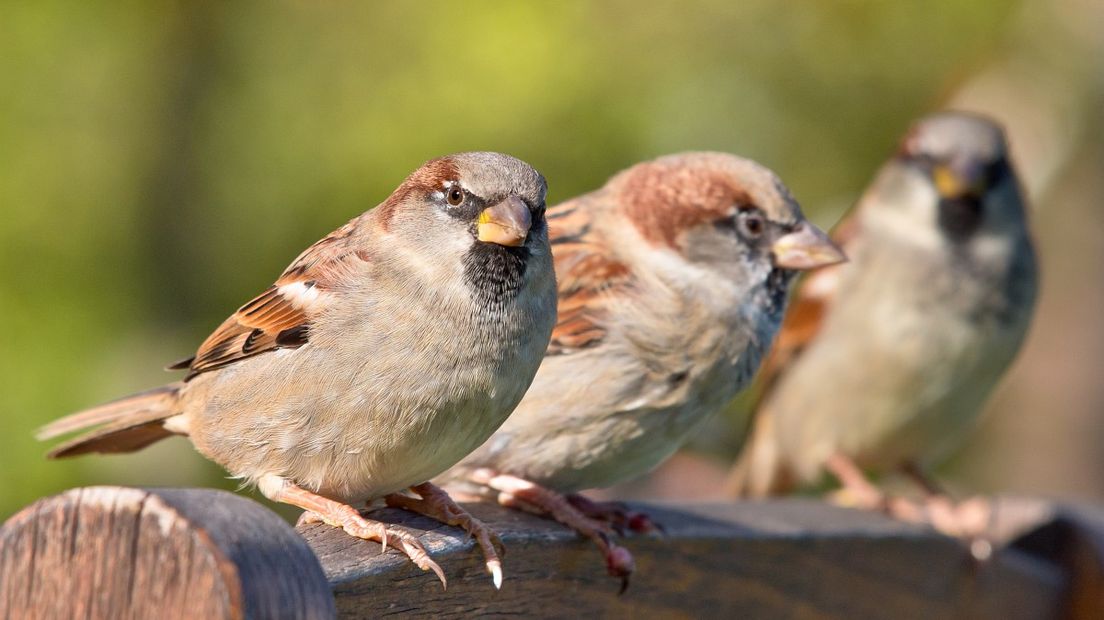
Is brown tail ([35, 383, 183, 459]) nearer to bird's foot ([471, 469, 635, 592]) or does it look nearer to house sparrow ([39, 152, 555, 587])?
house sparrow ([39, 152, 555, 587])

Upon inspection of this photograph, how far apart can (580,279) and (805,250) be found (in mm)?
383

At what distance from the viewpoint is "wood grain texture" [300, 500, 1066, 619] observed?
143 cm

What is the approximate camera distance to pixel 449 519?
5.29 feet

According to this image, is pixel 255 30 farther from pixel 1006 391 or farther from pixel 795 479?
pixel 1006 391

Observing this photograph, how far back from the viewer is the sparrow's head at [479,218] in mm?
1651

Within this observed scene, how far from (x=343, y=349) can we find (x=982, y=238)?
2237 mm

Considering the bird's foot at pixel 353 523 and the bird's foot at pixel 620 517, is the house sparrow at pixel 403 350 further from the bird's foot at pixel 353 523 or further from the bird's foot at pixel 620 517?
the bird's foot at pixel 620 517

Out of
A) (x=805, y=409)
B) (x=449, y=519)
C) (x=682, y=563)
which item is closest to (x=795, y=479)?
(x=805, y=409)

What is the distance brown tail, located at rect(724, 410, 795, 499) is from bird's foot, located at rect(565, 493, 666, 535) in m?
1.84

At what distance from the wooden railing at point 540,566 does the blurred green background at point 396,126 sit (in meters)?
2.00

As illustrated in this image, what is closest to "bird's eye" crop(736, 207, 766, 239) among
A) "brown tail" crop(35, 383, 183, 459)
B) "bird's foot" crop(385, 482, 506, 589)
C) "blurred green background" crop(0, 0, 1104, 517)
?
"bird's foot" crop(385, 482, 506, 589)

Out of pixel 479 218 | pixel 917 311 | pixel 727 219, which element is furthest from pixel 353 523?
pixel 917 311

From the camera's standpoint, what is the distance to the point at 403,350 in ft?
5.33

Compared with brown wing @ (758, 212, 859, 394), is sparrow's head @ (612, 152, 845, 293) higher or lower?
higher
